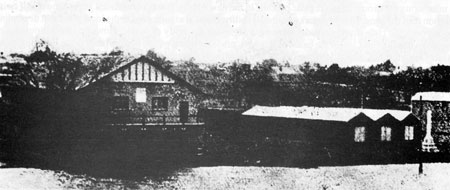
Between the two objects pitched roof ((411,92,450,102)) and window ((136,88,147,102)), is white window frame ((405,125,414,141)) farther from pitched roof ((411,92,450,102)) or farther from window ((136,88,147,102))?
window ((136,88,147,102))

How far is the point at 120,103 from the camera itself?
14.7m

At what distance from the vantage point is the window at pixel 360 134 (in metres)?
15.3

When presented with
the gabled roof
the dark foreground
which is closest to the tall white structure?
the dark foreground

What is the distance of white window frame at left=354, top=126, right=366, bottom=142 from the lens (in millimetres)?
15289

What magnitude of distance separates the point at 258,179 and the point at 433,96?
5.99m

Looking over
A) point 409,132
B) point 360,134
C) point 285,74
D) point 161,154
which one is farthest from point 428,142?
point 161,154

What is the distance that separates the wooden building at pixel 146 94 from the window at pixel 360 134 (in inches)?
184

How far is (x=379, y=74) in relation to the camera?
13.1m

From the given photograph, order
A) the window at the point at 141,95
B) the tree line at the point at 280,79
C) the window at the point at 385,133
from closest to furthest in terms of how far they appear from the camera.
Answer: the tree line at the point at 280,79
the window at the point at 385,133
the window at the point at 141,95

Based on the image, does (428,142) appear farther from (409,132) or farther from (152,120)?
(152,120)

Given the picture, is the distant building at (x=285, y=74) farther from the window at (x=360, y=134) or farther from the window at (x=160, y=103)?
the window at (x=160, y=103)

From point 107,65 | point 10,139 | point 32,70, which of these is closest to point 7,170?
point 10,139

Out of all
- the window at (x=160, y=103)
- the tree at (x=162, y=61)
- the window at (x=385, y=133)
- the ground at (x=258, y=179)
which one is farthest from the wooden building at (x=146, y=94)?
the window at (x=385, y=133)

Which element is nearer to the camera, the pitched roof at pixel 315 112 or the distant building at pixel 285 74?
the distant building at pixel 285 74
